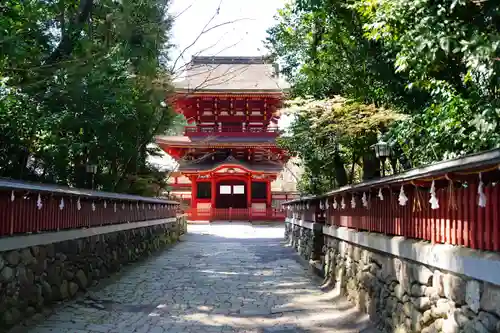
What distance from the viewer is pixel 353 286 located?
8.16m

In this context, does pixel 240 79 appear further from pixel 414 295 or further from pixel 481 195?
pixel 481 195

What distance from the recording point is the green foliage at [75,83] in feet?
26.9

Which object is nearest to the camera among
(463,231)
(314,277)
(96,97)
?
(463,231)

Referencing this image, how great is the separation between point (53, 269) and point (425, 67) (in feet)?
21.6

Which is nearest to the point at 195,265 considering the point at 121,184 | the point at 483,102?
the point at 121,184

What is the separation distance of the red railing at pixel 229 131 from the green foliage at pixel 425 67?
2042 centimetres

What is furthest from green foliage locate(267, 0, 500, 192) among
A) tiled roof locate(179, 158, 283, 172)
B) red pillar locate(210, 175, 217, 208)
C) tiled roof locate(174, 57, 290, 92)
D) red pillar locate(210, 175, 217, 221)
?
red pillar locate(210, 175, 217, 208)

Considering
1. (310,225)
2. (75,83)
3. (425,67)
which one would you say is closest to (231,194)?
(310,225)

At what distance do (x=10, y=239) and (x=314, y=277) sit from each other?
7377 millimetres

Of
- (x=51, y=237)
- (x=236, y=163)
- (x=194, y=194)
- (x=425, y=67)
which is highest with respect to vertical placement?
(x=236, y=163)

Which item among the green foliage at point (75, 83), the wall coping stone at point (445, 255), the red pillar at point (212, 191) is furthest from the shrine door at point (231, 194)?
the wall coping stone at point (445, 255)

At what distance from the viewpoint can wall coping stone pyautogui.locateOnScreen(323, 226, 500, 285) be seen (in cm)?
365

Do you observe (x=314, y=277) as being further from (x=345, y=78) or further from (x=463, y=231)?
(x=463, y=231)

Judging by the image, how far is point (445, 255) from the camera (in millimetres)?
4430
